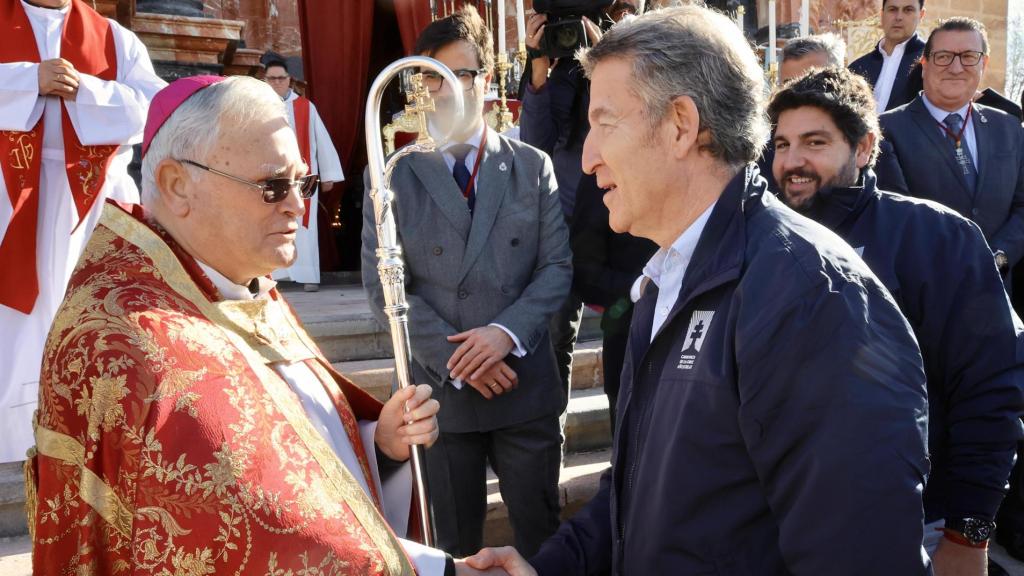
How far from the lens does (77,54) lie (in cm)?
461

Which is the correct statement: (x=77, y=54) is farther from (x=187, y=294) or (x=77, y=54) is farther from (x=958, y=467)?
(x=958, y=467)

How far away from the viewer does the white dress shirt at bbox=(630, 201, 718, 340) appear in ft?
6.23

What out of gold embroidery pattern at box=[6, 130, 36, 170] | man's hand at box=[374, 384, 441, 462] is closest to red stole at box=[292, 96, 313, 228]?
gold embroidery pattern at box=[6, 130, 36, 170]

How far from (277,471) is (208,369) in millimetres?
248

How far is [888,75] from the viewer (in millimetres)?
5727

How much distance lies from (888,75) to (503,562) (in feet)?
15.1

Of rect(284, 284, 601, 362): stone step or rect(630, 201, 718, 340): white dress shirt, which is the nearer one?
rect(630, 201, 718, 340): white dress shirt

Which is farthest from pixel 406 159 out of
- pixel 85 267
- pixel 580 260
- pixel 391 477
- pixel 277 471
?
pixel 277 471

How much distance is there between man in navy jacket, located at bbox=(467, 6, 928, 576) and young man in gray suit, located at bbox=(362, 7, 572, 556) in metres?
1.35

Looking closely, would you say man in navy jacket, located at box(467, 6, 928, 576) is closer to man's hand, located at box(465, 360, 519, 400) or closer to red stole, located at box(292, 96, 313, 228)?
man's hand, located at box(465, 360, 519, 400)

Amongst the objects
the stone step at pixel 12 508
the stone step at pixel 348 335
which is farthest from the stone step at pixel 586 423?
the stone step at pixel 348 335

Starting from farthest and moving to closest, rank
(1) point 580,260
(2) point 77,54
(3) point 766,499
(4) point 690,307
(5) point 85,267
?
(2) point 77,54 → (1) point 580,260 → (5) point 85,267 → (4) point 690,307 → (3) point 766,499

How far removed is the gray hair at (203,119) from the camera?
82.6 inches

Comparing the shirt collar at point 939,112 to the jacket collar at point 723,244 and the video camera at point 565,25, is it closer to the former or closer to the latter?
the video camera at point 565,25
